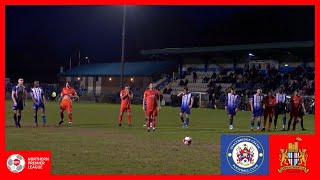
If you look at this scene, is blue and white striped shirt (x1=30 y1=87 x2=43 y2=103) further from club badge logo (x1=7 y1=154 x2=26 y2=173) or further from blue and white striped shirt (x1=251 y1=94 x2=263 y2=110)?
club badge logo (x1=7 y1=154 x2=26 y2=173)

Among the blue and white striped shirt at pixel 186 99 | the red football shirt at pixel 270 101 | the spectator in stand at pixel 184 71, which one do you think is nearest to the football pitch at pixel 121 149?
the blue and white striped shirt at pixel 186 99

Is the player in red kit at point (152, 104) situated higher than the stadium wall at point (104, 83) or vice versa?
the stadium wall at point (104, 83)

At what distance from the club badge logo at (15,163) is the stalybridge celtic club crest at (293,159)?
18.1 feet

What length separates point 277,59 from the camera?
5703cm

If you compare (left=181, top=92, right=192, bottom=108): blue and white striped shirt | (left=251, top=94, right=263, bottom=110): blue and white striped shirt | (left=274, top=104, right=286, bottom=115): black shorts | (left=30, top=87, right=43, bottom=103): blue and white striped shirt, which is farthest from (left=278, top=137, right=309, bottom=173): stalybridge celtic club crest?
(left=30, top=87, right=43, bottom=103): blue and white striped shirt

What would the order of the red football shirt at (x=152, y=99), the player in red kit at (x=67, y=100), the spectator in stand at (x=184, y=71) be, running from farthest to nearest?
1. the spectator in stand at (x=184, y=71)
2. the player in red kit at (x=67, y=100)
3. the red football shirt at (x=152, y=99)

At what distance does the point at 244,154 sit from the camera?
10992mm

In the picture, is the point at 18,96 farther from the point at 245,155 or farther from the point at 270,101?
the point at 245,155

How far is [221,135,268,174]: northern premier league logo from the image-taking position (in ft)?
36.0

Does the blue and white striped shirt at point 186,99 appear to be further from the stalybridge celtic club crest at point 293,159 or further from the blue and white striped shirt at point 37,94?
the stalybridge celtic club crest at point 293,159

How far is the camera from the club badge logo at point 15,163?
36.5 feet

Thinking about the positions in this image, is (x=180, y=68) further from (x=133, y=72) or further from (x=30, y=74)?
(x=30, y=74)

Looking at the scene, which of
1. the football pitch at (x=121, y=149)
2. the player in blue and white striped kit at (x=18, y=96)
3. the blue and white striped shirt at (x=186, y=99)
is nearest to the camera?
the football pitch at (x=121, y=149)

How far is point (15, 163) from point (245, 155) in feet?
16.1
